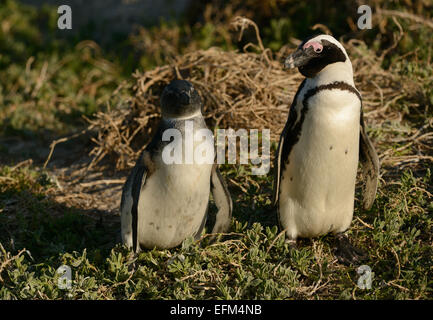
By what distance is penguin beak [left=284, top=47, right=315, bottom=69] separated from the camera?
283 centimetres

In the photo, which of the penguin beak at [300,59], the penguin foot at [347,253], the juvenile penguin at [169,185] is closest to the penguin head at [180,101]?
the juvenile penguin at [169,185]

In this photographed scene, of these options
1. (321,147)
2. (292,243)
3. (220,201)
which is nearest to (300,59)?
(321,147)

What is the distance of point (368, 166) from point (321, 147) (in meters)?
0.44

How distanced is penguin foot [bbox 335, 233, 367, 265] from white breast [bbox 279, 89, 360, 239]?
0.20 feet

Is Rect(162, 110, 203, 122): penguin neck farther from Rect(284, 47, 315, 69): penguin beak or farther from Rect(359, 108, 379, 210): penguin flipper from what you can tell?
Rect(359, 108, 379, 210): penguin flipper

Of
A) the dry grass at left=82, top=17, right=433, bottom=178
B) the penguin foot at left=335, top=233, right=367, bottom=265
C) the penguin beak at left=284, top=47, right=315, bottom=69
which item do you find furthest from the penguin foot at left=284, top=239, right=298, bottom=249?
the dry grass at left=82, top=17, right=433, bottom=178

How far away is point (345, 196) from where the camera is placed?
305 cm

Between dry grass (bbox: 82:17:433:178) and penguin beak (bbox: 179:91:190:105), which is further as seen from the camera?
dry grass (bbox: 82:17:433:178)

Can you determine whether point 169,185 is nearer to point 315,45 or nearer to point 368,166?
point 315,45

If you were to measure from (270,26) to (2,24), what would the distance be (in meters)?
3.33

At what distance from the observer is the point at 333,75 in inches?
110

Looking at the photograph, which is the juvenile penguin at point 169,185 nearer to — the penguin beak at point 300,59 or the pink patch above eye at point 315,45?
the penguin beak at point 300,59
